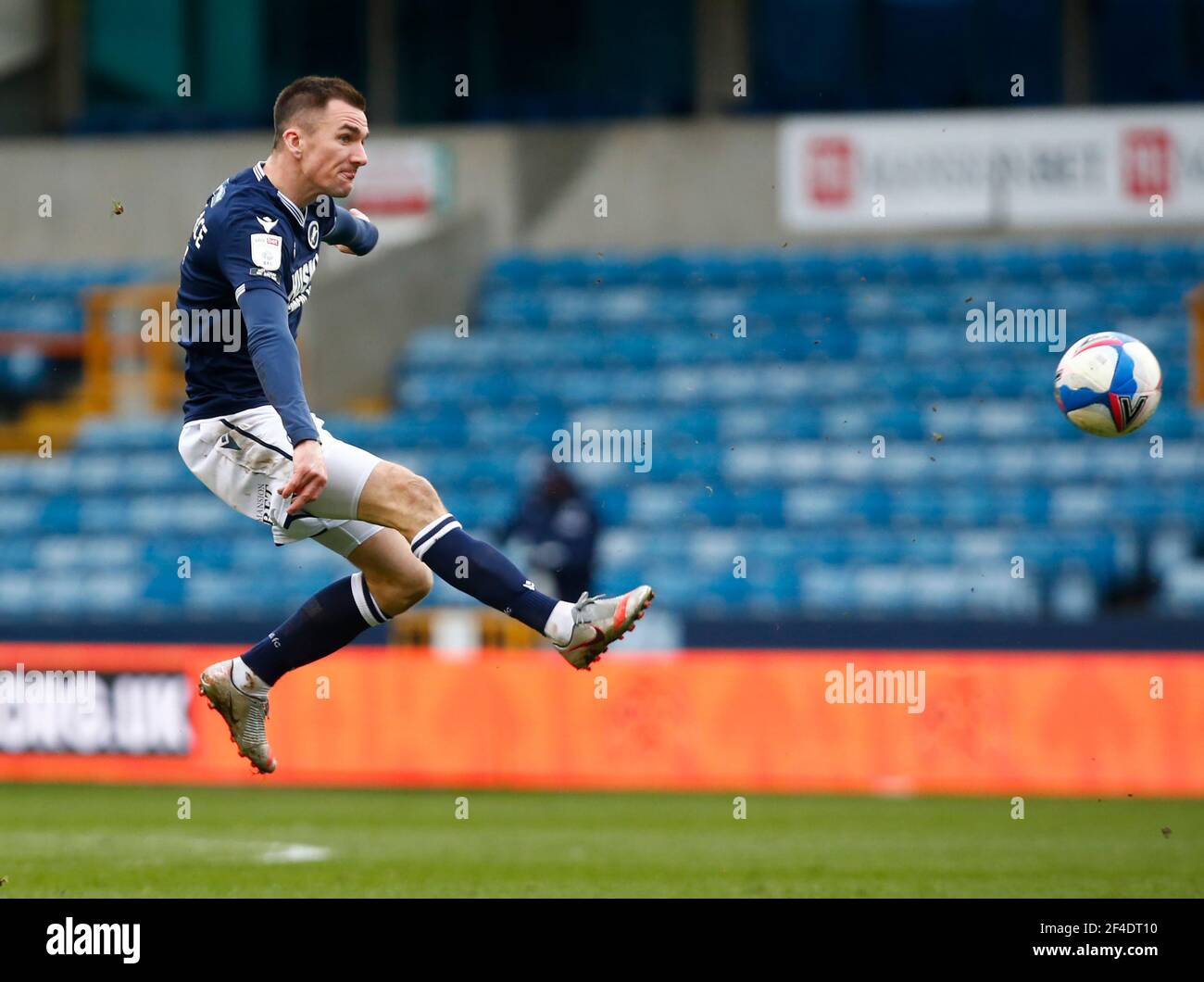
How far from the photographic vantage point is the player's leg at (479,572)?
6.69m

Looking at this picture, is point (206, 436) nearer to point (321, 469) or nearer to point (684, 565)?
point (321, 469)

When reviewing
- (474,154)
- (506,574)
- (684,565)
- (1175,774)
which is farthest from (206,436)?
(474,154)

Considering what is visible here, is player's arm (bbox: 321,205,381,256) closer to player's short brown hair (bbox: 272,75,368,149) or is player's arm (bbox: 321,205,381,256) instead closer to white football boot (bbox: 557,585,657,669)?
player's short brown hair (bbox: 272,75,368,149)

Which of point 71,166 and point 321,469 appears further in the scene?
point 71,166

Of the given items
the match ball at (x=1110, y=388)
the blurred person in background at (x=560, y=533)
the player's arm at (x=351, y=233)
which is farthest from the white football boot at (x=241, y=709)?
the blurred person in background at (x=560, y=533)

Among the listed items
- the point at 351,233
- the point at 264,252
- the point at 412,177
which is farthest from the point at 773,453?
the point at 264,252

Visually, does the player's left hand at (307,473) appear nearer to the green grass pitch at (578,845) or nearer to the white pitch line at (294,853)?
the green grass pitch at (578,845)

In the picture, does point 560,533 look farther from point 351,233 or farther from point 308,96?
point 308,96

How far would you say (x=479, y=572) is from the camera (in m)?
6.89

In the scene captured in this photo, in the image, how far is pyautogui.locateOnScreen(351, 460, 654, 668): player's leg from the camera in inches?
263

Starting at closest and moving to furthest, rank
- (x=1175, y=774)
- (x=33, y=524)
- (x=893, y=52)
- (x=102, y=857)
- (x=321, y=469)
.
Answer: (x=321, y=469), (x=102, y=857), (x=1175, y=774), (x=33, y=524), (x=893, y=52)

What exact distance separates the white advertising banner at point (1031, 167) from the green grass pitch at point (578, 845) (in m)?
9.07
